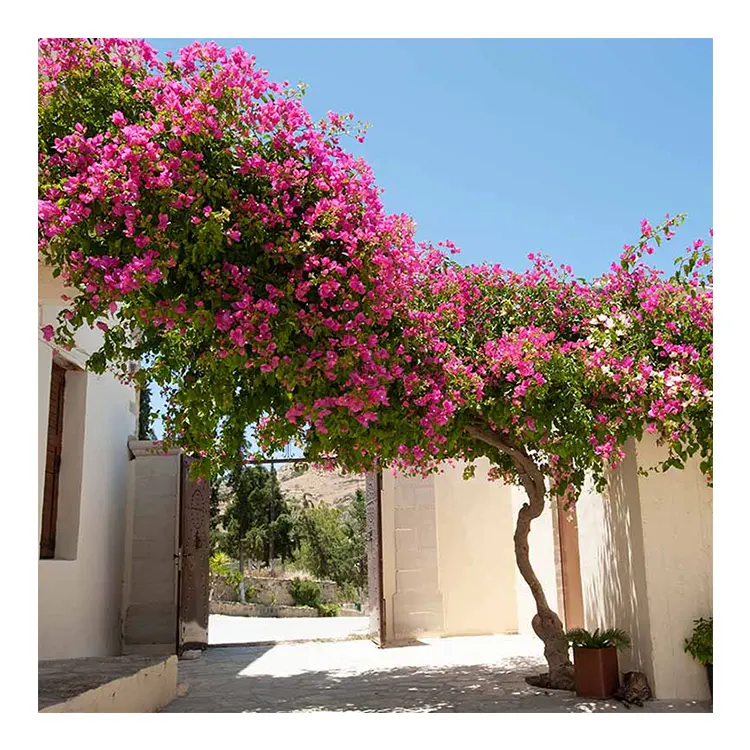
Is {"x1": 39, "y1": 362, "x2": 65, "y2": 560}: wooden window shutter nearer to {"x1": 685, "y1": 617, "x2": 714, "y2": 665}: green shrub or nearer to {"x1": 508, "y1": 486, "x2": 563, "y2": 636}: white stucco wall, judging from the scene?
{"x1": 508, "y1": 486, "x2": 563, "y2": 636}: white stucco wall

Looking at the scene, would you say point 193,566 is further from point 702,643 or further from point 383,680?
point 702,643

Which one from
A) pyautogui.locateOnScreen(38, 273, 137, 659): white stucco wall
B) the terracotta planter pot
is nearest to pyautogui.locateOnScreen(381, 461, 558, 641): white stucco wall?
pyautogui.locateOnScreen(38, 273, 137, 659): white stucco wall

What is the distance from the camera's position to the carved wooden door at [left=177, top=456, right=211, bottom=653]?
406 inches

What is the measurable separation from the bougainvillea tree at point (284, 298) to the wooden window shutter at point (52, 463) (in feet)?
11.6

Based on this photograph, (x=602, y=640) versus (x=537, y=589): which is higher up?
(x=537, y=589)

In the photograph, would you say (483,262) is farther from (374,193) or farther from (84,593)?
(84,593)

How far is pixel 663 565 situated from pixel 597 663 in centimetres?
84

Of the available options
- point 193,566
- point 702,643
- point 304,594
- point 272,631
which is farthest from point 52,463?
point 304,594

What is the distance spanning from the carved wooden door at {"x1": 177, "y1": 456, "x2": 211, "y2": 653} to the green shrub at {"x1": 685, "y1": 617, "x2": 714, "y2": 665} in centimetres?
651

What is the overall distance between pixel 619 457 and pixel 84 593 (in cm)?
613

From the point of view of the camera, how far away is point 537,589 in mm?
6336

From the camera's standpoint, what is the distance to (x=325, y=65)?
5.79 m

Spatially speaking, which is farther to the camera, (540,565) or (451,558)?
(451,558)
